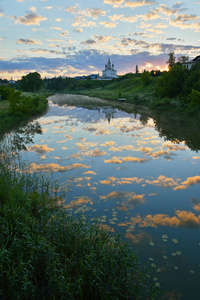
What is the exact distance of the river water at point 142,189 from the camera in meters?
6.70

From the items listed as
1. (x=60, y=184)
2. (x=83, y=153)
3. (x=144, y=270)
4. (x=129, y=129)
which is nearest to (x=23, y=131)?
(x=83, y=153)

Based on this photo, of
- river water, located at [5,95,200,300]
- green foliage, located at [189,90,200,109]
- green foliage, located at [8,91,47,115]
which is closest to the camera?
river water, located at [5,95,200,300]

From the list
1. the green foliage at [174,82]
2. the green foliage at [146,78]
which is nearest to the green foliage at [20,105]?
the green foliage at [174,82]

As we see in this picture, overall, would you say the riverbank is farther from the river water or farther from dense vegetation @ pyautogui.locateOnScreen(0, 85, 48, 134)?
dense vegetation @ pyautogui.locateOnScreen(0, 85, 48, 134)

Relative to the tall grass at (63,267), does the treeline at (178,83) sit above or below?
above

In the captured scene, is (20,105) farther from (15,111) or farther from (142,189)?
(142,189)

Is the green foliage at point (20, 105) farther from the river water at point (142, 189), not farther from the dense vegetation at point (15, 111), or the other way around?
the river water at point (142, 189)

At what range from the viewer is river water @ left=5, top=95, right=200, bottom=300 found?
6695 mm

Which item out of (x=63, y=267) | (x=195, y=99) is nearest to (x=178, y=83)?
(x=195, y=99)

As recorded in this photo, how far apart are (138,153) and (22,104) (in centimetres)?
2476

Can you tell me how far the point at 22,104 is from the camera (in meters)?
34.4

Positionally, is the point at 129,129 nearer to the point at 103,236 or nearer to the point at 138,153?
the point at 138,153

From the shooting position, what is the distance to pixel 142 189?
1134 centimetres

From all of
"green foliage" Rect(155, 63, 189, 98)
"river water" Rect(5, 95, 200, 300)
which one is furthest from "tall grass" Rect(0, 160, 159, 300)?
"green foliage" Rect(155, 63, 189, 98)
